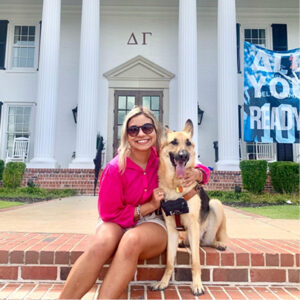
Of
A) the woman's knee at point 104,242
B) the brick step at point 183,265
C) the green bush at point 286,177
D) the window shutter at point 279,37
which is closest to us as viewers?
the woman's knee at point 104,242

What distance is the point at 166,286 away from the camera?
7.79 ft

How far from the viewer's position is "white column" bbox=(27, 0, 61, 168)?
1080 cm

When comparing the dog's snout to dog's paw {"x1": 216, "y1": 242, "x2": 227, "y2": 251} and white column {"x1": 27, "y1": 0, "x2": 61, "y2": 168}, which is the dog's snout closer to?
dog's paw {"x1": 216, "y1": 242, "x2": 227, "y2": 251}

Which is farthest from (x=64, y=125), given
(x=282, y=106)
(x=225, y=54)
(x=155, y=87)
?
(x=282, y=106)

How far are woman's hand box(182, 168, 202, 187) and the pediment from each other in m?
11.0

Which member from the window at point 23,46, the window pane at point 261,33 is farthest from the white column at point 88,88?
the window pane at point 261,33

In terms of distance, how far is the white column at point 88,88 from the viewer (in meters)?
10.7

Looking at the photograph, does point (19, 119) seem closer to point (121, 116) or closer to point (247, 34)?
point (121, 116)

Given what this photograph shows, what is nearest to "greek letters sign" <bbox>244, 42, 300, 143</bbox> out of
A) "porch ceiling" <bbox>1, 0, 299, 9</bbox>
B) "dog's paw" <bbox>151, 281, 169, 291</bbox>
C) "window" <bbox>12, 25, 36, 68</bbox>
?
"porch ceiling" <bbox>1, 0, 299, 9</bbox>

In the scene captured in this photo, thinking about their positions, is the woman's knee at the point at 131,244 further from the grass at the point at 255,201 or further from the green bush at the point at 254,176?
the green bush at the point at 254,176

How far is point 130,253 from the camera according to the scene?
6.74 feet

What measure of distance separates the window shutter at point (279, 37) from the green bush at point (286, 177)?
652 cm

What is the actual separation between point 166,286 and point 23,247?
1.29 meters

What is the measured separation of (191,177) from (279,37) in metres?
13.2
